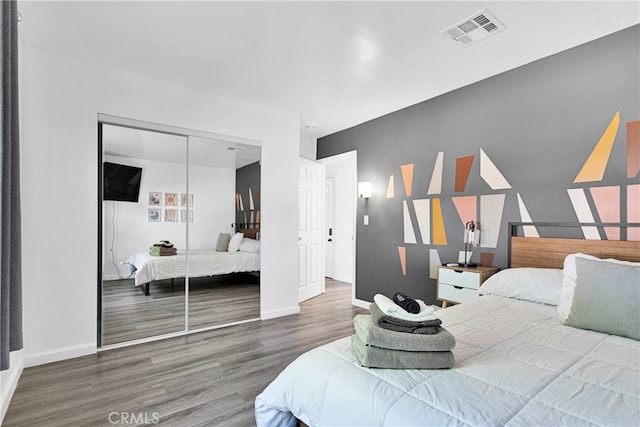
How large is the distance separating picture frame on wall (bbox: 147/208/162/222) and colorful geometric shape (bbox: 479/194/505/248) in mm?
3196

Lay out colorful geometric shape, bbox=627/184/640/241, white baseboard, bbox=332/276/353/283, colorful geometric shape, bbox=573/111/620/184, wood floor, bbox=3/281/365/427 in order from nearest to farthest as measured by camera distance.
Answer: wood floor, bbox=3/281/365/427 → colorful geometric shape, bbox=627/184/640/241 → colorful geometric shape, bbox=573/111/620/184 → white baseboard, bbox=332/276/353/283

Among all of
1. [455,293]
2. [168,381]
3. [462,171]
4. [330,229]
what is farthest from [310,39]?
[330,229]

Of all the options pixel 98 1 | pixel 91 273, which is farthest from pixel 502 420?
pixel 91 273

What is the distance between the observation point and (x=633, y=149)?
7.68ft

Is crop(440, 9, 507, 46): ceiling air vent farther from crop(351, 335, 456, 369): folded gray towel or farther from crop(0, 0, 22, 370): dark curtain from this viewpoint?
crop(0, 0, 22, 370): dark curtain

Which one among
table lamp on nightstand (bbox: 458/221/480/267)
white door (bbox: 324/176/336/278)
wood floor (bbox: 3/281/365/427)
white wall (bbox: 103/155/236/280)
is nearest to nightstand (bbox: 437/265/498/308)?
table lamp on nightstand (bbox: 458/221/480/267)

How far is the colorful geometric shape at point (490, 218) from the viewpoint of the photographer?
309cm

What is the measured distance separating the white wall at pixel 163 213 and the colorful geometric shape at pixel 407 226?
6.66 feet

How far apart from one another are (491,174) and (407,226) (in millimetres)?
1130

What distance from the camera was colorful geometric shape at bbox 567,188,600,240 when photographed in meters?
2.49

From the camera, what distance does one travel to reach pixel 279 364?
2.67 meters

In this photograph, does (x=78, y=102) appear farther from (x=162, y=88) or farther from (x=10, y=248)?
(x=10, y=248)

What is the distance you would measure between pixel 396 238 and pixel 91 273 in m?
3.21

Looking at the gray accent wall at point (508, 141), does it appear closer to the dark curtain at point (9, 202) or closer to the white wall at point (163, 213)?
the white wall at point (163, 213)
